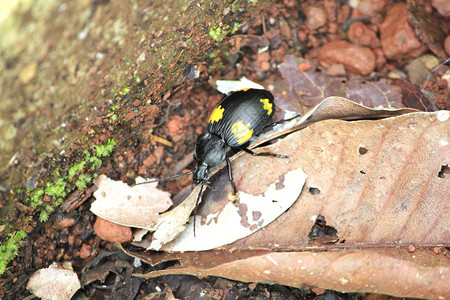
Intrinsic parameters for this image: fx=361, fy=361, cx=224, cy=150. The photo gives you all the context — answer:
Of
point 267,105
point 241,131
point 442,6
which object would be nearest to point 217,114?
point 241,131

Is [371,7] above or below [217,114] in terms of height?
above

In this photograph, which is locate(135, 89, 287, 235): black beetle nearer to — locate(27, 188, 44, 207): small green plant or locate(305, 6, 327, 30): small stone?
locate(27, 188, 44, 207): small green plant

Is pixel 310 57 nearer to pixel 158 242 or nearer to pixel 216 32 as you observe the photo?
pixel 216 32

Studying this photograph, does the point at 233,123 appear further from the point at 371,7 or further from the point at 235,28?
the point at 371,7

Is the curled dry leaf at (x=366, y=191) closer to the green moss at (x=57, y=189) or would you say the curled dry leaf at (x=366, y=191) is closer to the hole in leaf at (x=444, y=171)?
the hole in leaf at (x=444, y=171)

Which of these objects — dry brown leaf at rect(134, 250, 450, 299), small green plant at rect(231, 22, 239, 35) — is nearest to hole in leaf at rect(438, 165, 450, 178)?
dry brown leaf at rect(134, 250, 450, 299)

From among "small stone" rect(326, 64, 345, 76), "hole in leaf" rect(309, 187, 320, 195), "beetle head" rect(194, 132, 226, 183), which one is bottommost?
"hole in leaf" rect(309, 187, 320, 195)
